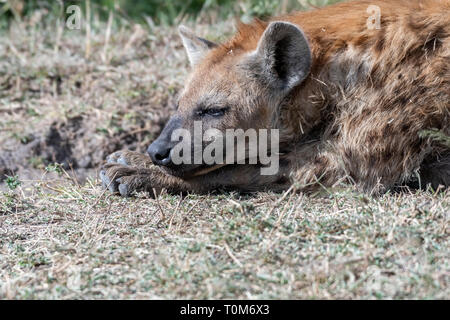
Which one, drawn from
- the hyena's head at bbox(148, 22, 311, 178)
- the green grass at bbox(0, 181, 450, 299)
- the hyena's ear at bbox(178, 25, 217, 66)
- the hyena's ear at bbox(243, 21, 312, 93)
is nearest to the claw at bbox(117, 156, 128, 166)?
the hyena's head at bbox(148, 22, 311, 178)

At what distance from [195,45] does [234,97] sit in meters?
0.69

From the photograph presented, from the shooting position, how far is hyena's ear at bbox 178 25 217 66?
4238mm

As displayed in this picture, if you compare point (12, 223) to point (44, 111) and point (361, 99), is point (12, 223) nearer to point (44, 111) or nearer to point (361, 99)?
point (361, 99)

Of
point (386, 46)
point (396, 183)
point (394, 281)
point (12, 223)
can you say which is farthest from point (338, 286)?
point (12, 223)

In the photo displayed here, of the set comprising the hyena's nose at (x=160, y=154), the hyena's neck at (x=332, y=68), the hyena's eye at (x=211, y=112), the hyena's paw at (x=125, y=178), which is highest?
the hyena's neck at (x=332, y=68)

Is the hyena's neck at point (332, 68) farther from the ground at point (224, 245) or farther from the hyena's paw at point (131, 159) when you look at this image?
the hyena's paw at point (131, 159)

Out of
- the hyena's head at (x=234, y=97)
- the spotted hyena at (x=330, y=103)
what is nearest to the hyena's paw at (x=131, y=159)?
the spotted hyena at (x=330, y=103)

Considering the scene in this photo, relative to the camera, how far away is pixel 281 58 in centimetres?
375

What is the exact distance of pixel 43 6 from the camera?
24.2ft

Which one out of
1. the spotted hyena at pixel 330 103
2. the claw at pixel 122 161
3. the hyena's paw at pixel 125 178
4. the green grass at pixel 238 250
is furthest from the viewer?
the claw at pixel 122 161

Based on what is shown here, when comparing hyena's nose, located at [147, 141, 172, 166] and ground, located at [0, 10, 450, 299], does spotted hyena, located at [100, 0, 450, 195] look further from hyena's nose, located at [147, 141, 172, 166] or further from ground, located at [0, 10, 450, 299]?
ground, located at [0, 10, 450, 299]

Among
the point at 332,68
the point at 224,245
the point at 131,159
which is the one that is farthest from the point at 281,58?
the point at 224,245

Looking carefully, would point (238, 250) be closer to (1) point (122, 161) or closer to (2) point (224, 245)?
(2) point (224, 245)

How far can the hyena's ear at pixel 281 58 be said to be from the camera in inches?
143
